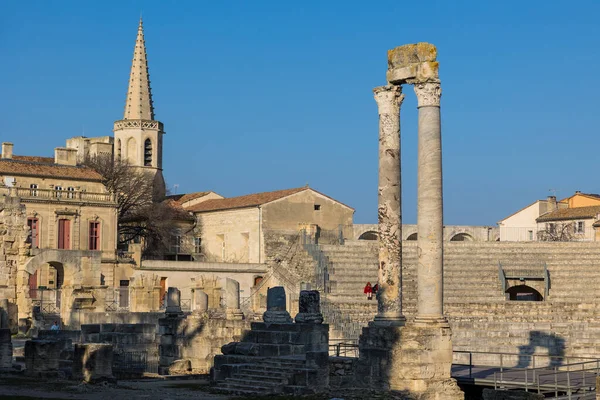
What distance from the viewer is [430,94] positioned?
22250mm

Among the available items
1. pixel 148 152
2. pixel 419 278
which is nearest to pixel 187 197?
pixel 148 152

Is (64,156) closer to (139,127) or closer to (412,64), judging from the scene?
(139,127)

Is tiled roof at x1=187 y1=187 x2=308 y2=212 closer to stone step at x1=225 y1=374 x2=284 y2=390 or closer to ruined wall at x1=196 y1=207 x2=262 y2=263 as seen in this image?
ruined wall at x1=196 y1=207 x2=262 y2=263

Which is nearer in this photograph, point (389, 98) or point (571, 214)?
point (389, 98)

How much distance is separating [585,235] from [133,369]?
47.1 meters

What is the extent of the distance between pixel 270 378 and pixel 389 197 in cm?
474

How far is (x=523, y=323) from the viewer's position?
3994 cm

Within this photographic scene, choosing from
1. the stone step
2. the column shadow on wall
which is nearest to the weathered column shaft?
the stone step

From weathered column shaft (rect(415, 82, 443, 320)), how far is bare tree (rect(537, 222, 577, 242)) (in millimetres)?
48806

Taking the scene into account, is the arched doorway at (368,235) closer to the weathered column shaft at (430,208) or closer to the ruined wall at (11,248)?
the ruined wall at (11,248)

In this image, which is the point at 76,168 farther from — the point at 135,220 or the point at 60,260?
the point at 60,260

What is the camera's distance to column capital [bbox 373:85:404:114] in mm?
23469

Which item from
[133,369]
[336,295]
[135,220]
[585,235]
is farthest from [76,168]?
[133,369]

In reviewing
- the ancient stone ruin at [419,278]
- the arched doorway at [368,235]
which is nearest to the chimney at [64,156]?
the arched doorway at [368,235]
